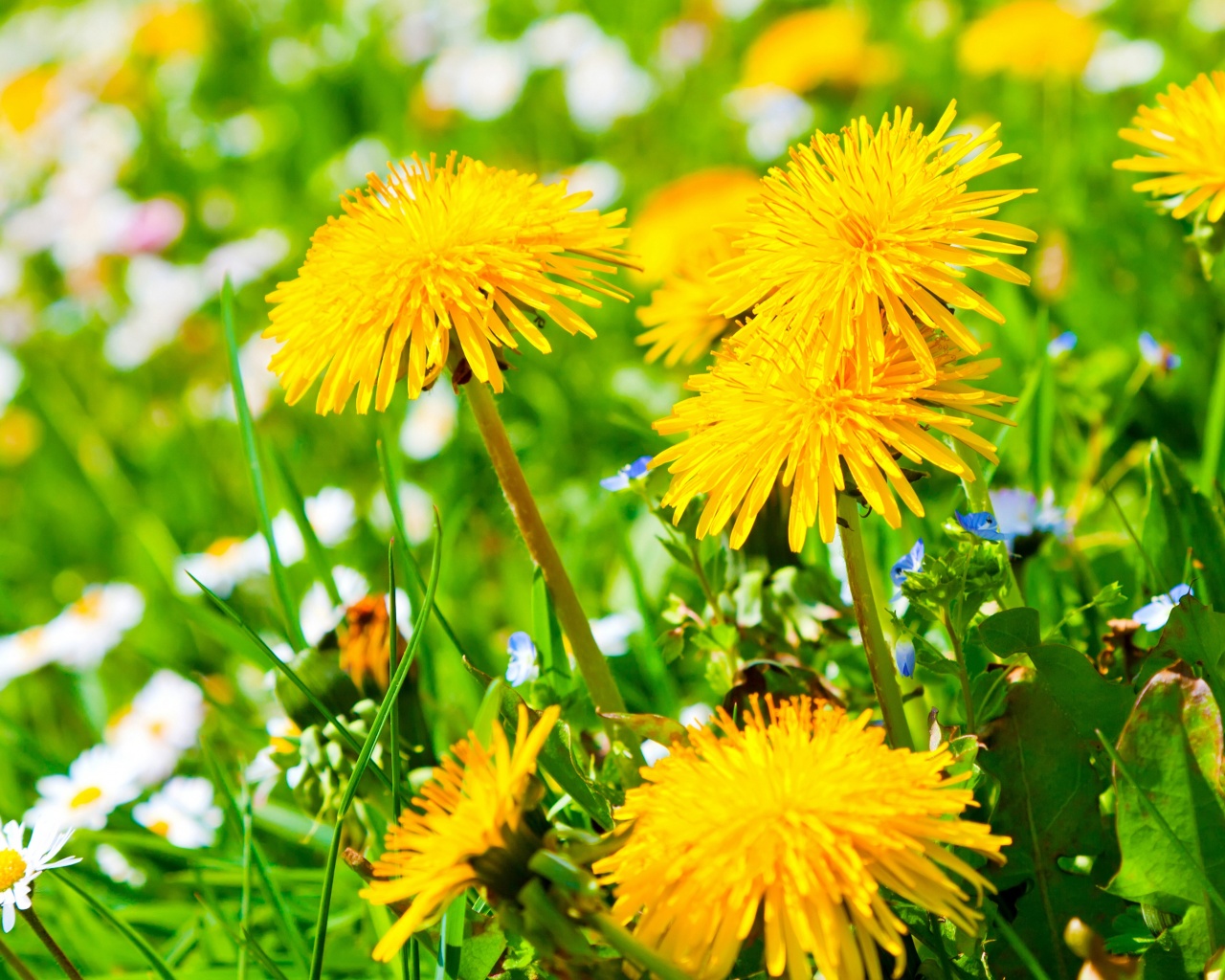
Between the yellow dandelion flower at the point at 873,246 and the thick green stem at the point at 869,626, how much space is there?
0.43 feet

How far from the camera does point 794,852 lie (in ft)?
2.47

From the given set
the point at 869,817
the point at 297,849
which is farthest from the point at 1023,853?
the point at 297,849

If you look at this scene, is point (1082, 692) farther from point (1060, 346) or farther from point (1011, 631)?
point (1060, 346)

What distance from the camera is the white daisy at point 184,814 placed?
157cm

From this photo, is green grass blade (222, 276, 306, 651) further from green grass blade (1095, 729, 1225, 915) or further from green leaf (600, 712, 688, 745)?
green grass blade (1095, 729, 1225, 915)

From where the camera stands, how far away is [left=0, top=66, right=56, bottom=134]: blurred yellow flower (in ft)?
15.6

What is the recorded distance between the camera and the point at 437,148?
3740 millimetres

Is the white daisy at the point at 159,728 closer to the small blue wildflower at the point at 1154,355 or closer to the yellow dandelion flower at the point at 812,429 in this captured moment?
the yellow dandelion flower at the point at 812,429

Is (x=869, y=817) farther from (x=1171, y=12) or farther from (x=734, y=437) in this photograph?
(x=1171, y=12)

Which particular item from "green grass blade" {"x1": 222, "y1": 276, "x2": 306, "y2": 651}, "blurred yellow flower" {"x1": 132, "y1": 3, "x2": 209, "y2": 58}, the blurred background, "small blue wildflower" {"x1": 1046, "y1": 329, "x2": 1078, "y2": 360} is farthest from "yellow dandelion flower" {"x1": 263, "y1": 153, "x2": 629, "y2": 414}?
"blurred yellow flower" {"x1": 132, "y1": 3, "x2": 209, "y2": 58}

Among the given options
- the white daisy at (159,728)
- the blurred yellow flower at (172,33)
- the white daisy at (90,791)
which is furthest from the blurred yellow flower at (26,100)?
the white daisy at (90,791)

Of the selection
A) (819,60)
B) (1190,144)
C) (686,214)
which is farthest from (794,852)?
(819,60)

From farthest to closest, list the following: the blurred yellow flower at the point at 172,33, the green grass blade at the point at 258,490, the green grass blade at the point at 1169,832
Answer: the blurred yellow flower at the point at 172,33 → the green grass blade at the point at 258,490 → the green grass blade at the point at 1169,832

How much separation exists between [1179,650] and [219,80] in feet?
15.3
